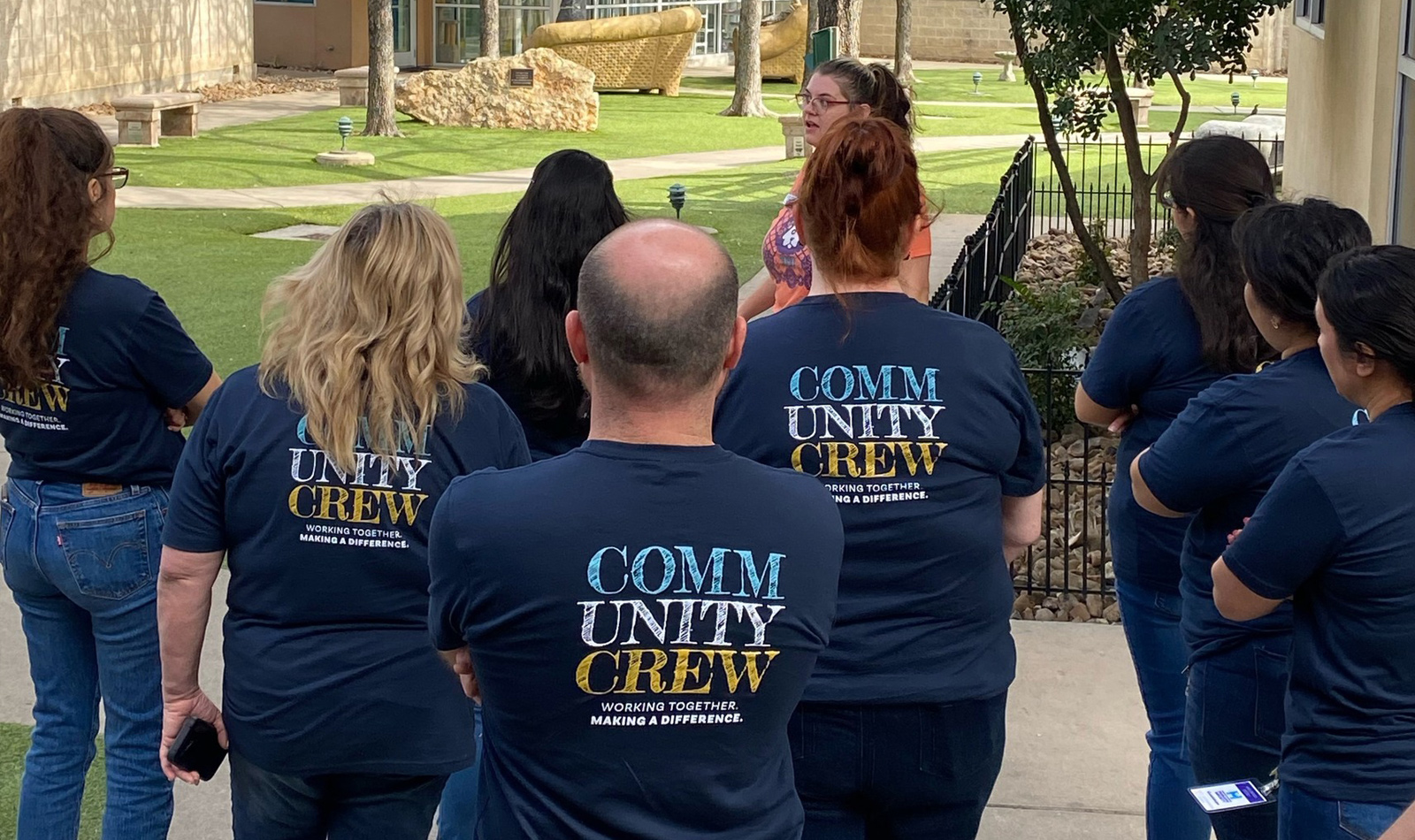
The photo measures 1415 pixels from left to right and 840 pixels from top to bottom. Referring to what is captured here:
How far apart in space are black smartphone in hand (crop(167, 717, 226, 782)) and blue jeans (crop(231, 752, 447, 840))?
0.27 feet

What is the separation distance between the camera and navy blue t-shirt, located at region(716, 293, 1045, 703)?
2.81 metres

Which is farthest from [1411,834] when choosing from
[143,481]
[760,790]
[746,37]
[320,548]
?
[746,37]

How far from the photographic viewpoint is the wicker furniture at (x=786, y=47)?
38.5 metres

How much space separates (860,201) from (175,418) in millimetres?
1742

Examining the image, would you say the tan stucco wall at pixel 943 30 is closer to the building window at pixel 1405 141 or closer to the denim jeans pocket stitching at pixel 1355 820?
the building window at pixel 1405 141

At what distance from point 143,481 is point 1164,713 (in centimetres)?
249

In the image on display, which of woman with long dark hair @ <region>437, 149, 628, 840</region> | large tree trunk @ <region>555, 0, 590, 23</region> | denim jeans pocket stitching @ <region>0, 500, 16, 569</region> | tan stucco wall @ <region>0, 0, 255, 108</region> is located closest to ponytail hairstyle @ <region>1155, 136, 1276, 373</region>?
woman with long dark hair @ <region>437, 149, 628, 840</region>

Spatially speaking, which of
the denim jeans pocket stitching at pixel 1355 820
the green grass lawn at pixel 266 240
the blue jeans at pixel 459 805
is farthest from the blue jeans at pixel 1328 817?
the green grass lawn at pixel 266 240

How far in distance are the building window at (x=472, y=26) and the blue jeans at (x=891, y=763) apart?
122 feet

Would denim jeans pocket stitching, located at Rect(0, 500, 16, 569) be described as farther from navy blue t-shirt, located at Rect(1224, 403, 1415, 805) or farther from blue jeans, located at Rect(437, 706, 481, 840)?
navy blue t-shirt, located at Rect(1224, 403, 1415, 805)

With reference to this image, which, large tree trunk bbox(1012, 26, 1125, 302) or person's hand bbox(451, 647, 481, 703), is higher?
large tree trunk bbox(1012, 26, 1125, 302)

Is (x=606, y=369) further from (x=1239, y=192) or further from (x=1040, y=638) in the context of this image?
(x=1040, y=638)

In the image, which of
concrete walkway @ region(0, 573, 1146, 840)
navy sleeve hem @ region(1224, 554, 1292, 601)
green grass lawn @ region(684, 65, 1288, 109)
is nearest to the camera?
navy sleeve hem @ region(1224, 554, 1292, 601)

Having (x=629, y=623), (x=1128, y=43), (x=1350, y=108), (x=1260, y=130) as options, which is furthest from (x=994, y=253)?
(x=1260, y=130)
